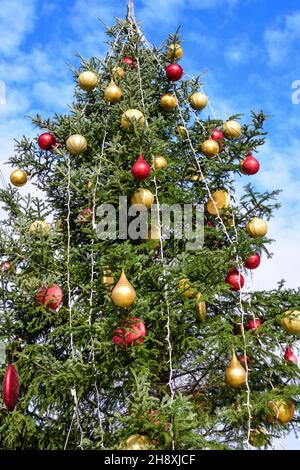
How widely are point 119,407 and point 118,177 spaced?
2.13 m

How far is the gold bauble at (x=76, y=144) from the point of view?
16.6ft

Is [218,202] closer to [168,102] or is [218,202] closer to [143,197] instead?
[143,197]

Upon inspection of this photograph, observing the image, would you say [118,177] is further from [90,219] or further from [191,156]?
[191,156]

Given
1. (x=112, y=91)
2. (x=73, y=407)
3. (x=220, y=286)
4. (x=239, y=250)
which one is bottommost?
(x=73, y=407)

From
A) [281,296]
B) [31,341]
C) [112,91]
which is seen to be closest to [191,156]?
[112,91]

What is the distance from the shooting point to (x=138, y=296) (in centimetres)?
425

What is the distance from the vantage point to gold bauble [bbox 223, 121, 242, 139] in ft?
18.2

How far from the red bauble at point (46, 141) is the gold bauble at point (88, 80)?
0.63 meters

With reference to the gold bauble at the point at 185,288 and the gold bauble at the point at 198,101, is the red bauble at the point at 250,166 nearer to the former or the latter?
the gold bauble at the point at 198,101

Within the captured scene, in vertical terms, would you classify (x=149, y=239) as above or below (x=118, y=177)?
below

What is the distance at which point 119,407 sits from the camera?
187 inches

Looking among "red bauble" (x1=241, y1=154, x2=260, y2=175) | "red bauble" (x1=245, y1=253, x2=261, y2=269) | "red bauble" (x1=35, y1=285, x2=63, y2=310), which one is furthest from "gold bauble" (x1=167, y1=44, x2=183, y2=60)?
"red bauble" (x1=35, y1=285, x2=63, y2=310)

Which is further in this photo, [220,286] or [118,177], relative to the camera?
[118,177]

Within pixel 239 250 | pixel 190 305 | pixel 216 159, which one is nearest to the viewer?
pixel 190 305
